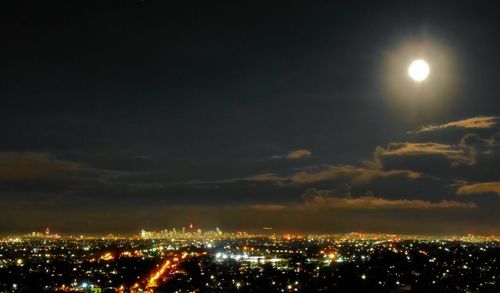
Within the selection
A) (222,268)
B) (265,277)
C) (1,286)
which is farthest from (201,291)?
(222,268)

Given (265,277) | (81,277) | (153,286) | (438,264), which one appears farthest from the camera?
(438,264)

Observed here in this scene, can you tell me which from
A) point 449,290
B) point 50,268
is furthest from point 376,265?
point 50,268

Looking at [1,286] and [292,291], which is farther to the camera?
[1,286]

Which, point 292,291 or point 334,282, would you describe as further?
point 334,282

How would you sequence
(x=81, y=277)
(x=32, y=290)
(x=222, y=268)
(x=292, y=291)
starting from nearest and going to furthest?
(x=292, y=291)
(x=32, y=290)
(x=81, y=277)
(x=222, y=268)

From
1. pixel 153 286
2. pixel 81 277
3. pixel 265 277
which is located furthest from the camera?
pixel 81 277

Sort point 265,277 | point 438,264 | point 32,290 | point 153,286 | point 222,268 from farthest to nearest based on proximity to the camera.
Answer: point 438,264, point 222,268, point 265,277, point 153,286, point 32,290

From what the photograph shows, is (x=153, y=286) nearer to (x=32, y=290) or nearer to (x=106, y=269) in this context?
(x=32, y=290)

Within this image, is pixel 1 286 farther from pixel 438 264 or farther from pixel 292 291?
pixel 438 264

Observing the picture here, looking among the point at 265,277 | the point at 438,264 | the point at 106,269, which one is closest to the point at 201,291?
the point at 265,277
